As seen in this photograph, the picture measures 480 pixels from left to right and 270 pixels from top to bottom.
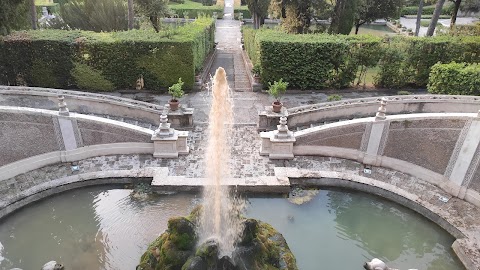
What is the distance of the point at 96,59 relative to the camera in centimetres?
1866

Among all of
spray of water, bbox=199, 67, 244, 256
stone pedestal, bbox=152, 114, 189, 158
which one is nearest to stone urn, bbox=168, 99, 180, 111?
stone pedestal, bbox=152, 114, 189, 158

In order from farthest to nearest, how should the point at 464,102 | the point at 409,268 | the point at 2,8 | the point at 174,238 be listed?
the point at 2,8 < the point at 464,102 < the point at 409,268 < the point at 174,238

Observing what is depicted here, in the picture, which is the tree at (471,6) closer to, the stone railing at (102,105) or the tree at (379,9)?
the tree at (379,9)

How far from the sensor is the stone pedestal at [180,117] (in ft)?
49.3

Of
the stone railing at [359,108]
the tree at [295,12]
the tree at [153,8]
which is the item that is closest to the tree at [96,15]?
the tree at [153,8]

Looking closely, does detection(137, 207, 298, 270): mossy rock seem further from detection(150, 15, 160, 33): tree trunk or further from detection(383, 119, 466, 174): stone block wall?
detection(150, 15, 160, 33): tree trunk

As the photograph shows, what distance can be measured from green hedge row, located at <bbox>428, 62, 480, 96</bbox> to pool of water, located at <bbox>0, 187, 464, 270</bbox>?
8.61 metres

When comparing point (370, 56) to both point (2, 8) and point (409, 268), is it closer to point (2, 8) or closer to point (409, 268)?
point (409, 268)

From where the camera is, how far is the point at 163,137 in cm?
1282

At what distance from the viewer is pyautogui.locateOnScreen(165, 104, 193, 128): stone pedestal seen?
49.3 ft

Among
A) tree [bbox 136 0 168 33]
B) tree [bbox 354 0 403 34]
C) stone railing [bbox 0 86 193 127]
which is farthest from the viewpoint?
Answer: tree [bbox 354 0 403 34]

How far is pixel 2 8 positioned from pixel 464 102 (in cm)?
2160

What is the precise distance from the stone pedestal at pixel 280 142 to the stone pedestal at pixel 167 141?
2899mm

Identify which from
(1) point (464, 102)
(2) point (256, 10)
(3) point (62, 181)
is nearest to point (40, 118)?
(3) point (62, 181)
